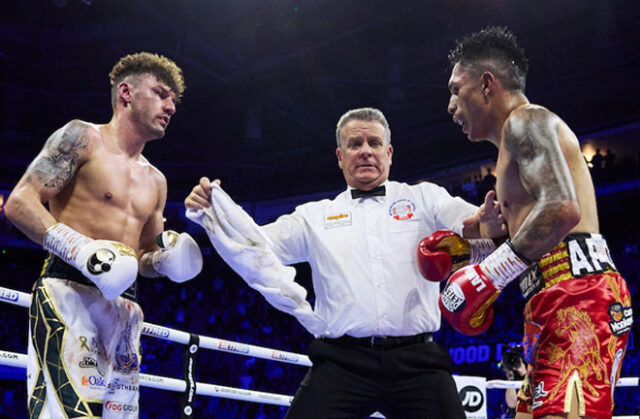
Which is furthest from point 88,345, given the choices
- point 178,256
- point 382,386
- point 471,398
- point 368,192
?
point 471,398

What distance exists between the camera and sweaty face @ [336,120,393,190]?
9.11 feet

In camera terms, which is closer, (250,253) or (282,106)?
(250,253)

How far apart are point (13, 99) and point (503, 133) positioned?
45.7 ft

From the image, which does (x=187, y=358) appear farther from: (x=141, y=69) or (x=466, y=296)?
(x=466, y=296)

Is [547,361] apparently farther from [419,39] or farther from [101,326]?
[419,39]

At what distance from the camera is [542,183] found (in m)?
1.86

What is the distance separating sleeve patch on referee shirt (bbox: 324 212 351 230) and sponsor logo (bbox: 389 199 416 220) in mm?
191

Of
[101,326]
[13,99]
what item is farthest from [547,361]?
[13,99]

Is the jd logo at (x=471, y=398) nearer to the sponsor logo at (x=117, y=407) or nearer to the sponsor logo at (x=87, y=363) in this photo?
the sponsor logo at (x=117, y=407)

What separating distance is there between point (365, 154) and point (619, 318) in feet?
4.25

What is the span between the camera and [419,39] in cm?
1146

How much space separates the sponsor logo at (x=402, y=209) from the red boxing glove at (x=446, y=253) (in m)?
0.30

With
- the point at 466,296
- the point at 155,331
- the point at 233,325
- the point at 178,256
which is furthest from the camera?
the point at 233,325

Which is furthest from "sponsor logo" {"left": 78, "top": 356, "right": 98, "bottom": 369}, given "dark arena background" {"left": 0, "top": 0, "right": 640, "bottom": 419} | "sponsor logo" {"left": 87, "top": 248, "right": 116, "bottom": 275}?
"dark arena background" {"left": 0, "top": 0, "right": 640, "bottom": 419}
